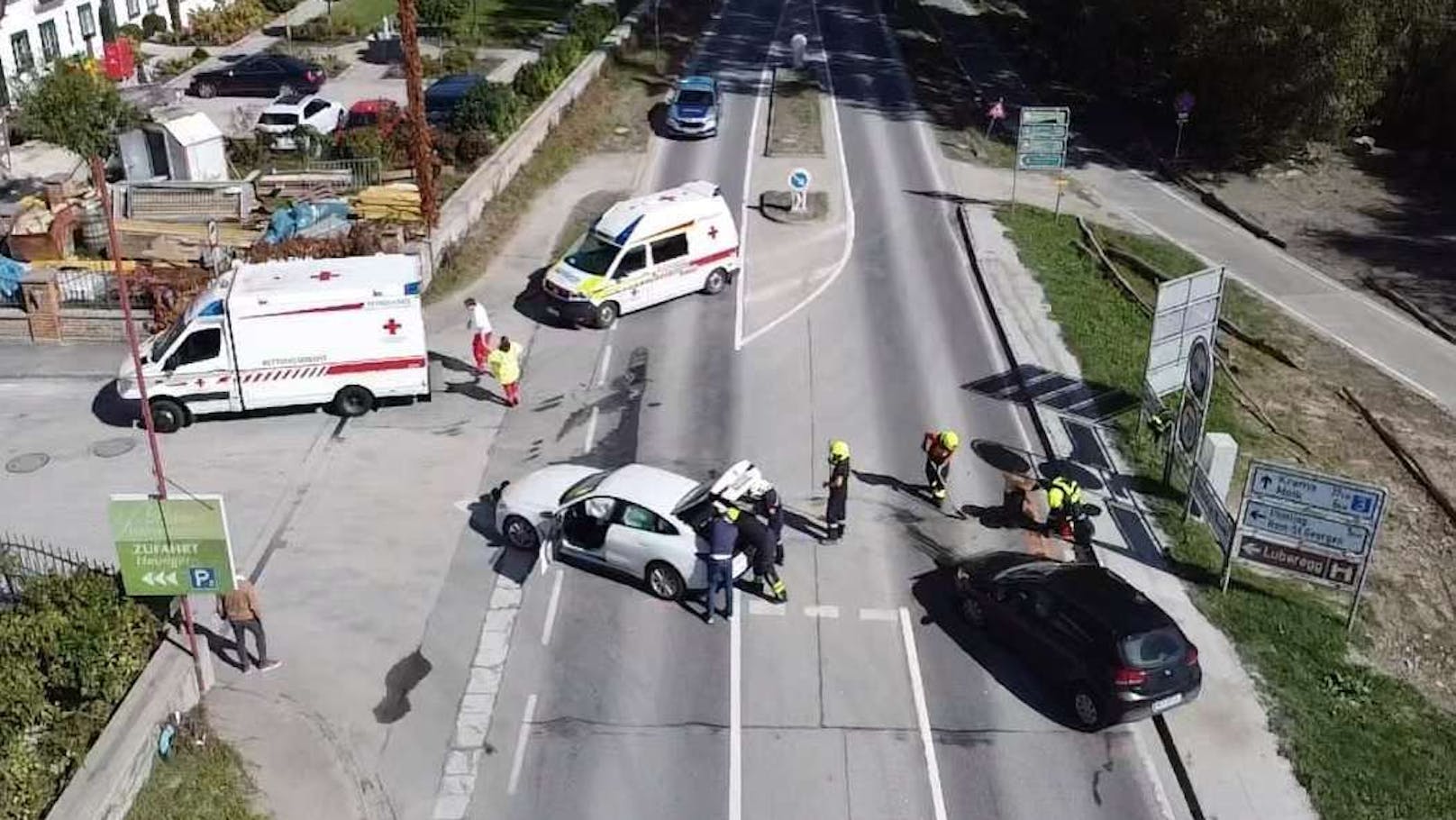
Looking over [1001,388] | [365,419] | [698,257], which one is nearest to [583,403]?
[365,419]

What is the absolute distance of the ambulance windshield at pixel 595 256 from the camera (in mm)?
28609

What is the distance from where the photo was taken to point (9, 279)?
92.1ft

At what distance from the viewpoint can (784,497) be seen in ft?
71.8

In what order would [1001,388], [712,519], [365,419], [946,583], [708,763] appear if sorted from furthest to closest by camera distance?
[1001,388], [365,419], [946,583], [712,519], [708,763]

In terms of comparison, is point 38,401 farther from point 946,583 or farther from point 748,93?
point 748,93

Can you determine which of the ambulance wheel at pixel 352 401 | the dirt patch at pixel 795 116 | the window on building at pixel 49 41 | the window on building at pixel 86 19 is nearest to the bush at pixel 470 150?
the dirt patch at pixel 795 116

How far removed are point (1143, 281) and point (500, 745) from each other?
77.9 ft

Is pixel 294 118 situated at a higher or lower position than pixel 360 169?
higher

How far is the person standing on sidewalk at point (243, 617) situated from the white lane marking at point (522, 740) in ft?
11.9

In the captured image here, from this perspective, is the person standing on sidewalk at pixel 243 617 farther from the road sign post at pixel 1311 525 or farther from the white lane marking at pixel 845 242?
the road sign post at pixel 1311 525

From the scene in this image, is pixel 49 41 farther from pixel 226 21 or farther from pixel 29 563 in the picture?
pixel 29 563

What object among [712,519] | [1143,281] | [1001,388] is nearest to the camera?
[712,519]

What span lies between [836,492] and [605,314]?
10.1m

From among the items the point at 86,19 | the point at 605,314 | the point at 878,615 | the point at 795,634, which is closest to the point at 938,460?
the point at 878,615
